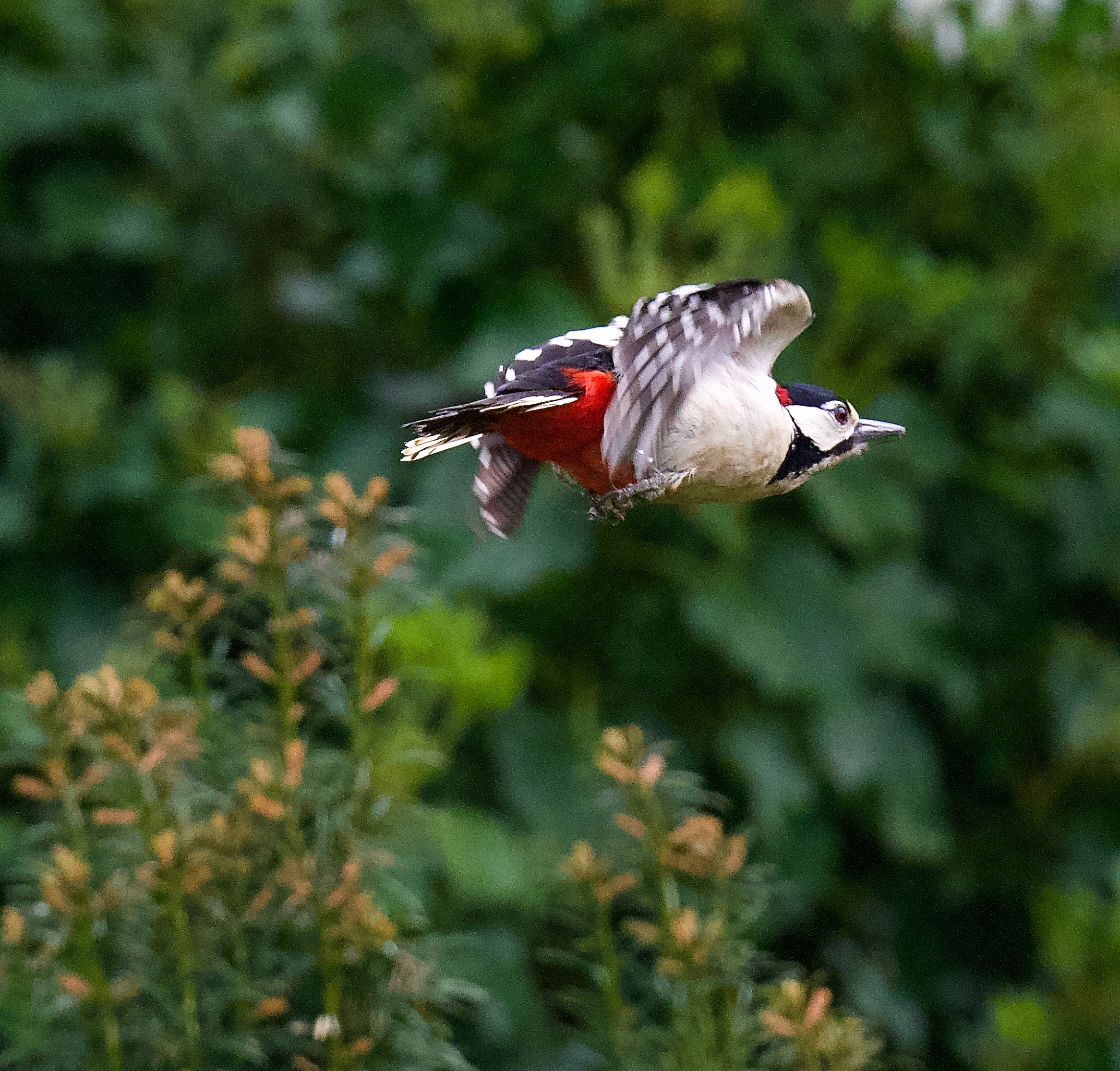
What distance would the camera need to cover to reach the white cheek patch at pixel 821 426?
594 mm

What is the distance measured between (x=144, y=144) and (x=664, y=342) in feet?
5.17

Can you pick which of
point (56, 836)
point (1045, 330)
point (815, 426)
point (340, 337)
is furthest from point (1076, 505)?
point (56, 836)

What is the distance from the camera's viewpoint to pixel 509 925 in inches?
55.3

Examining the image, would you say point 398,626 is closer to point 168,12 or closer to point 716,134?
point 716,134

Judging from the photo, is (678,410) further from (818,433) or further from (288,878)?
(288,878)

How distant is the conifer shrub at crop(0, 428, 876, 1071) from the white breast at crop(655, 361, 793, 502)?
170 millimetres

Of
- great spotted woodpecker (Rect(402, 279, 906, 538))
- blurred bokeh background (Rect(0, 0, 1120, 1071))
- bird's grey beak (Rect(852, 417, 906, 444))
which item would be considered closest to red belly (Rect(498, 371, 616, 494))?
great spotted woodpecker (Rect(402, 279, 906, 538))

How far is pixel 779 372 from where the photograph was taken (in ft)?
4.62

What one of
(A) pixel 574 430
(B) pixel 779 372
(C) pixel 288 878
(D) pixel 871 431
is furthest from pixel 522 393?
(B) pixel 779 372

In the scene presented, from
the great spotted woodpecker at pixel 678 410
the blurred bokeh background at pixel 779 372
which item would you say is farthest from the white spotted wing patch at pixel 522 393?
the blurred bokeh background at pixel 779 372

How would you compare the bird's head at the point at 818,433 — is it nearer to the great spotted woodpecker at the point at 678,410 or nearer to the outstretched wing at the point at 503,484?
the great spotted woodpecker at the point at 678,410

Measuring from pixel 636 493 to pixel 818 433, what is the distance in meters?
0.10

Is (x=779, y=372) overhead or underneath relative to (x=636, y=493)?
overhead

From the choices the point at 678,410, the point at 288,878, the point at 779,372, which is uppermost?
the point at 779,372
